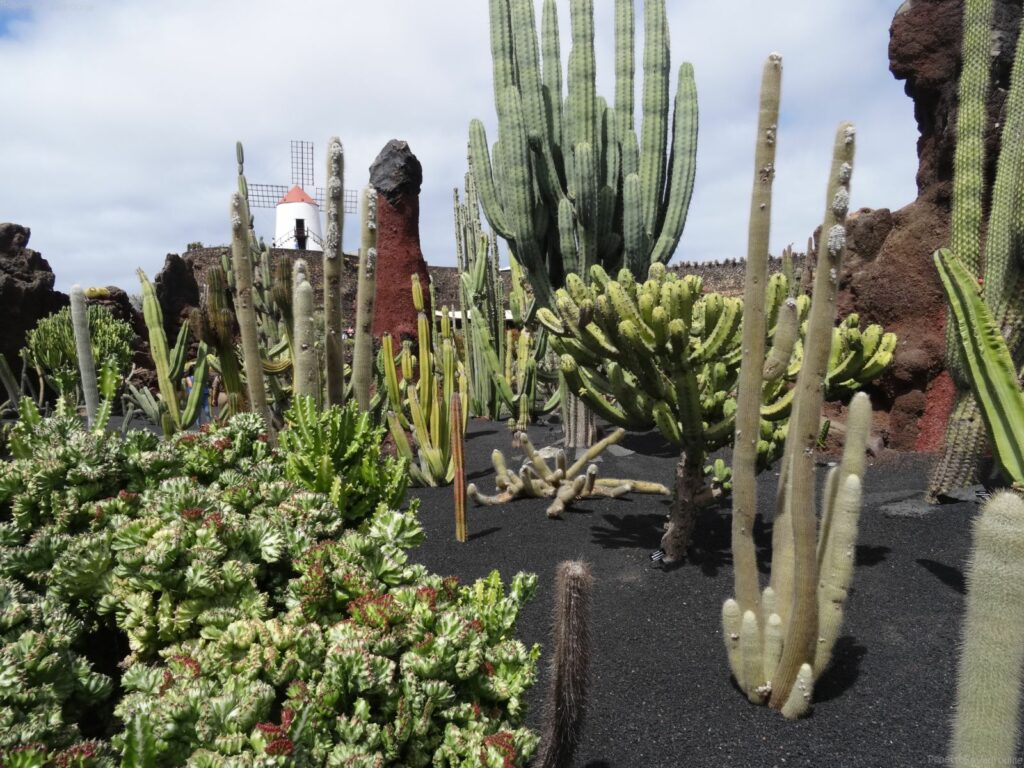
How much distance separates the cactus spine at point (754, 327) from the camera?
90.9 inches

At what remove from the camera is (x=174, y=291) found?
15148 millimetres

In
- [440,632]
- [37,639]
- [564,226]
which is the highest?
[564,226]

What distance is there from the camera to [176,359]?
6.46m

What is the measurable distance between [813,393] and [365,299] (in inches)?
70.7

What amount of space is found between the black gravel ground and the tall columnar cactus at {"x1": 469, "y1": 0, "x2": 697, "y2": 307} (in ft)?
8.71

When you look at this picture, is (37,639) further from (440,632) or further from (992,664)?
(992,664)

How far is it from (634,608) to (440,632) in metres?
1.87

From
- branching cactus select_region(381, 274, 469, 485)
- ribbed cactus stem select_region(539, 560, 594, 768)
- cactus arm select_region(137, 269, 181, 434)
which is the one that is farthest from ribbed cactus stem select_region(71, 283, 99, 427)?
ribbed cactus stem select_region(539, 560, 594, 768)

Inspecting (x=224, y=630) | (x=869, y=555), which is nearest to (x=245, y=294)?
(x=224, y=630)

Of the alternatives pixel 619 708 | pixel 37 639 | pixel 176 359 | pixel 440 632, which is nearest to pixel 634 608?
pixel 619 708

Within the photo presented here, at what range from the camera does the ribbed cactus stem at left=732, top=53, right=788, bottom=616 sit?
7.57ft

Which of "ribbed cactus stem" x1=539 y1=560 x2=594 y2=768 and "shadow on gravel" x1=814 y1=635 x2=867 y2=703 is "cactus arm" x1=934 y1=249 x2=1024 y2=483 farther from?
"ribbed cactus stem" x1=539 y1=560 x2=594 y2=768

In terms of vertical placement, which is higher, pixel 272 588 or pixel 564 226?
pixel 564 226

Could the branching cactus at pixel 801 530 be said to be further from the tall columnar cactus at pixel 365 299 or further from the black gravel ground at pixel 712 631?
the tall columnar cactus at pixel 365 299
